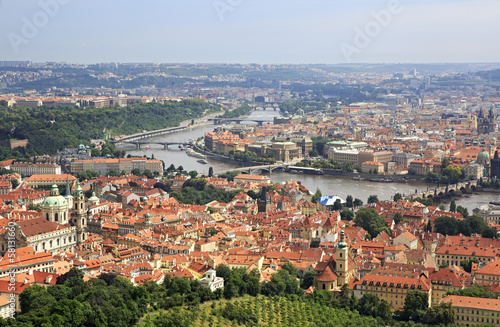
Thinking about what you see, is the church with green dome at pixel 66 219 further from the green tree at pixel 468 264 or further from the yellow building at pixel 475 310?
the yellow building at pixel 475 310

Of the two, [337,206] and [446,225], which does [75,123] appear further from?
[446,225]

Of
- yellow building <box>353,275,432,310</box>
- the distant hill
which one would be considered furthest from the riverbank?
the distant hill

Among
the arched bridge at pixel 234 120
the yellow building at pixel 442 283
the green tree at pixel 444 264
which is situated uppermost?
the yellow building at pixel 442 283

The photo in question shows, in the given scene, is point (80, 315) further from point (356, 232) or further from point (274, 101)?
point (274, 101)

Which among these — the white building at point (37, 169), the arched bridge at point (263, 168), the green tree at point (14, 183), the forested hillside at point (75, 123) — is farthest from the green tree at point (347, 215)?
the forested hillside at point (75, 123)

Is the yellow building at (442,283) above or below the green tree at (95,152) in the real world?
above

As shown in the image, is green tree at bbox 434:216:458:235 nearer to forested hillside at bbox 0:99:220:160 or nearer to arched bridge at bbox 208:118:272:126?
forested hillside at bbox 0:99:220:160
